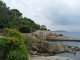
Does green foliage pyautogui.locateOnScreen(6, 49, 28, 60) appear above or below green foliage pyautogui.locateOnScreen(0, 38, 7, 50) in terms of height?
below

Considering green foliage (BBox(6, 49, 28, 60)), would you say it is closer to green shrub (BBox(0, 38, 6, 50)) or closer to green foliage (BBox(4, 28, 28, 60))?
green foliage (BBox(4, 28, 28, 60))

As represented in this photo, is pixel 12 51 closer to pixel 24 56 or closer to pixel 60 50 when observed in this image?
pixel 24 56

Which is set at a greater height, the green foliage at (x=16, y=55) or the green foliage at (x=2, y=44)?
the green foliage at (x=2, y=44)

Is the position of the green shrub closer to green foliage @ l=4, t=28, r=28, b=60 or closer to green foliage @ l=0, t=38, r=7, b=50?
green foliage @ l=0, t=38, r=7, b=50

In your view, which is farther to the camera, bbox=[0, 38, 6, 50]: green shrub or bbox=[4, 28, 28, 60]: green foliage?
bbox=[0, 38, 6, 50]: green shrub

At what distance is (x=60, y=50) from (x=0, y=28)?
15569 millimetres

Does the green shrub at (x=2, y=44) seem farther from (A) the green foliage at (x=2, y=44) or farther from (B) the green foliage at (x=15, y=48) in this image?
(B) the green foliage at (x=15, y=48)

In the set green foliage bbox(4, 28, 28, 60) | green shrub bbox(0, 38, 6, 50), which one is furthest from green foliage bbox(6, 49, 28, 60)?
green shrub bbox(0, 38, 6, 50)

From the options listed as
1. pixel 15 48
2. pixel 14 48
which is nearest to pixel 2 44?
pixel 14 48

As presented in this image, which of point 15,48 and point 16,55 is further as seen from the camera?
point 15,48

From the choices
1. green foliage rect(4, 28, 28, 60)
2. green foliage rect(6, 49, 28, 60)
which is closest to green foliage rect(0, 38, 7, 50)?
green foliage rect(4, 28, 28, 60)

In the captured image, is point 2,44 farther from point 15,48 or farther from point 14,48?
point 15,48

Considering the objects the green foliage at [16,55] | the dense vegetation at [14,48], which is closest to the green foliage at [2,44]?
the dense vegetation at [14,48]

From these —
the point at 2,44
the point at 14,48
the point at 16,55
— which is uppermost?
the point at 2,44
